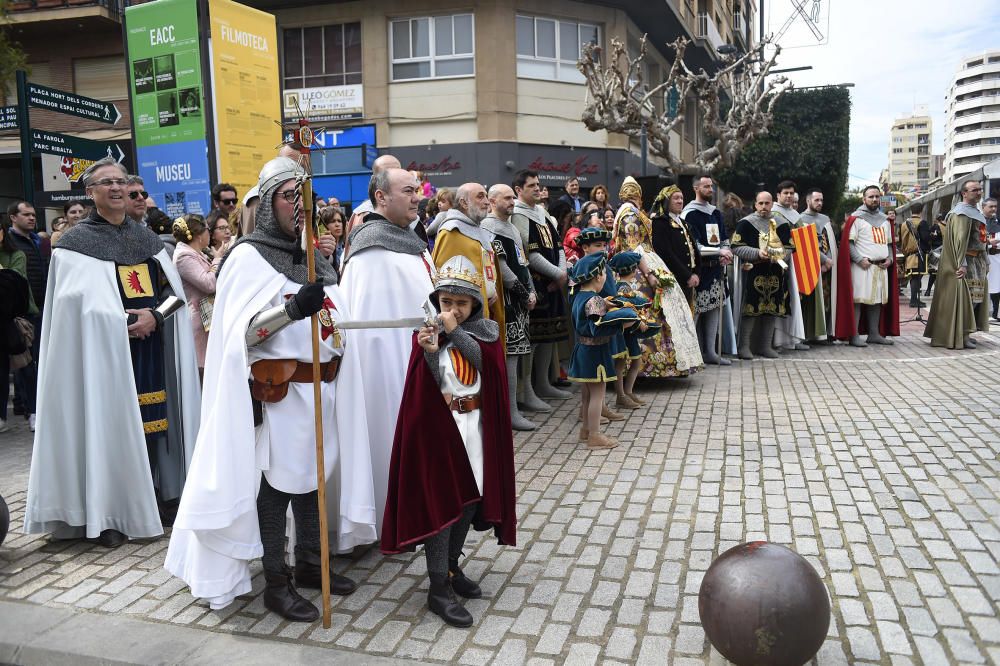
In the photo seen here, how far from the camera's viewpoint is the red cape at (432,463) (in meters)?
3.50

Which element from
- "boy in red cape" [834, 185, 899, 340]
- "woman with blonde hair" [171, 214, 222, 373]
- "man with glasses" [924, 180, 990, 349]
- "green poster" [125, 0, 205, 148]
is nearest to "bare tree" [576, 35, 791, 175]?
"boy in red cape" [834, 185, 899, 340]

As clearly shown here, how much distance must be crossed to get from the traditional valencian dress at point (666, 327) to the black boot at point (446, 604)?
5487 mm

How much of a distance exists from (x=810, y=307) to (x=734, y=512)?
768cm

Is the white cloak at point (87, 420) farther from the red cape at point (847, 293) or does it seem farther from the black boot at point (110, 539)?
the red cape at point (847, 293)

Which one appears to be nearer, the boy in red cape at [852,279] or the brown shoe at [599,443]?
the brown shoe at [599,443]

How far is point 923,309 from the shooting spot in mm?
17016

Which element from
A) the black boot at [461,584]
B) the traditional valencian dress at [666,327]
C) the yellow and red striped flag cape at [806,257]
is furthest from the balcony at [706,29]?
the black boot at [461,584]

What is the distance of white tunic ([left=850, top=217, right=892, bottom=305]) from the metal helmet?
391 inches

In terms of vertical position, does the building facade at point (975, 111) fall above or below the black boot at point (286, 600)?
above

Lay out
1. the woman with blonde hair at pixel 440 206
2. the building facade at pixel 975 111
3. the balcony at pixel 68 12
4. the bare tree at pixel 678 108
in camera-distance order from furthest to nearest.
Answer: the building facade at pixel 975 111 → the balcony at pixel 68 12 → the bare tree at pixel 678 108 → the woman with blonde hair at pixel 440 206

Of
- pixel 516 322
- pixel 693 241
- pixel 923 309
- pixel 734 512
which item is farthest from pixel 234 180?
pixel 923 309

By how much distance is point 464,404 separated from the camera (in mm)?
3609

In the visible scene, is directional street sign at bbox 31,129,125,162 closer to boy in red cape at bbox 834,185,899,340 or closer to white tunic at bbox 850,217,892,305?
boy in red cape at bbox 834,185,899,340

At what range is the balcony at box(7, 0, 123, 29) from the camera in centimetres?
2350
